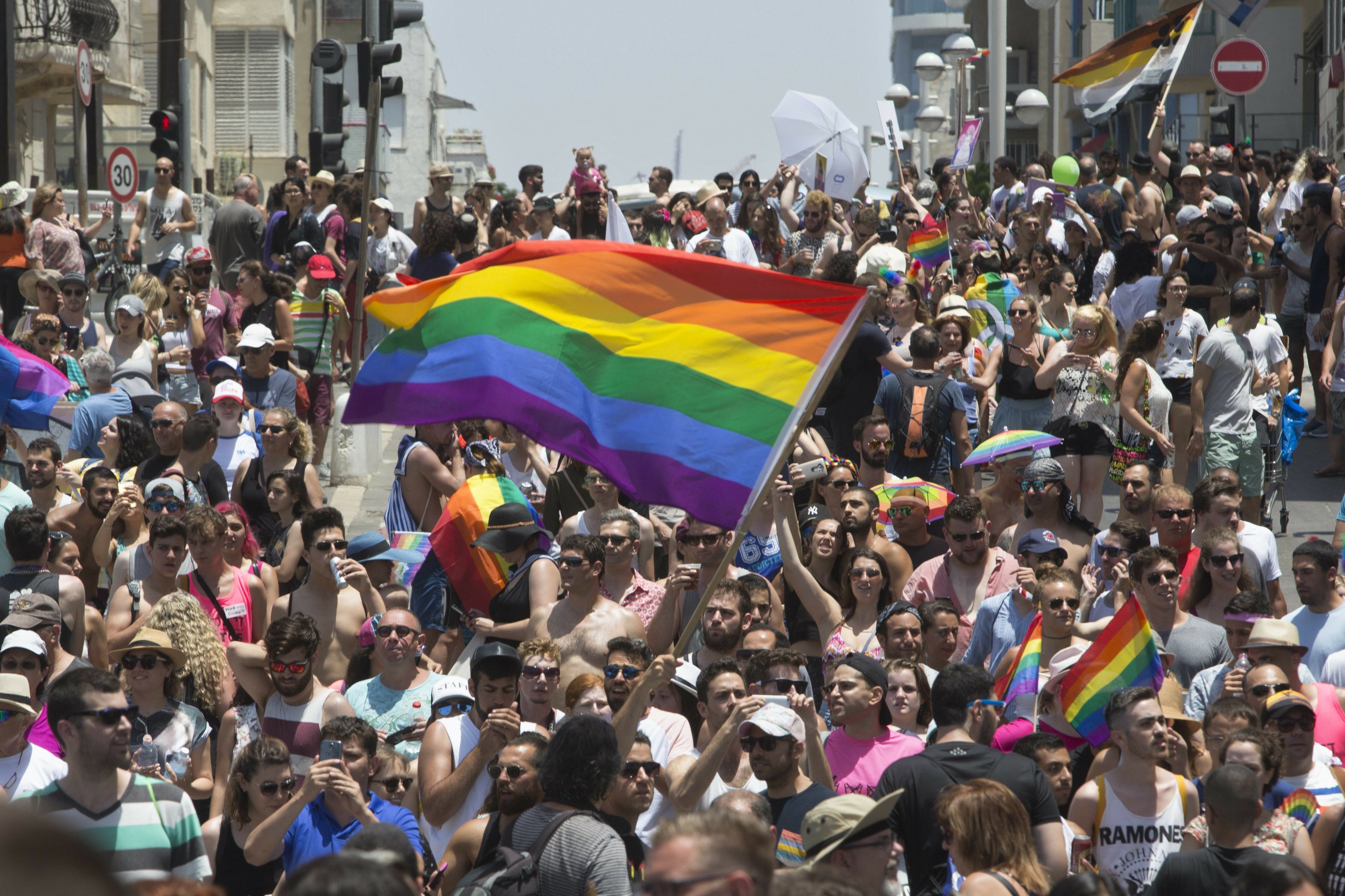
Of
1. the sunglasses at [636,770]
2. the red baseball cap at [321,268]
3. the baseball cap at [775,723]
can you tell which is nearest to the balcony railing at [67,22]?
the red baseball cap at [321,268]

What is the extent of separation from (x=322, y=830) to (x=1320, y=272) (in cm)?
1109

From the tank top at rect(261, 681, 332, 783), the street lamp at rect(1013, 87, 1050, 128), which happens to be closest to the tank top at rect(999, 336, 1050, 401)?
the tank top at rect(261, 681, 332, 783)

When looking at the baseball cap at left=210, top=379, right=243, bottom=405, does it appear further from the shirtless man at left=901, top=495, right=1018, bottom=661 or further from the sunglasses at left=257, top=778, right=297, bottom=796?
the sunglasses at left=257, top=778, right=297, bottom=796

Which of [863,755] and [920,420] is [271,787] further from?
[920,420]

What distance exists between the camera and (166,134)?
20438 mm

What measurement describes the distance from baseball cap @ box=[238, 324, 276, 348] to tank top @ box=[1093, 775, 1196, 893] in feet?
24.7

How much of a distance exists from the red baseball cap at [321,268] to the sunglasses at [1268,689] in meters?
8.98

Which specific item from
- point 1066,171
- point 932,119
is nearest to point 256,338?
point 1066,171

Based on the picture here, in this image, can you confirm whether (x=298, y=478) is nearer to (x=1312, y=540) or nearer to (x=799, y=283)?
(x=799, y=283)

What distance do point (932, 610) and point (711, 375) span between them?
2219mm

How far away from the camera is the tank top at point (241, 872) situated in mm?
6246

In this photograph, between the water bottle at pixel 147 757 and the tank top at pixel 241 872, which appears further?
the water bottle at pixel 147 757

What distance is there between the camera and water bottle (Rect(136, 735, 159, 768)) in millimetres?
6711

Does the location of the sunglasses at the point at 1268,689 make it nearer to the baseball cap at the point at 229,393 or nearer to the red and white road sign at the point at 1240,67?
the baseball cap at the point at 229,393
